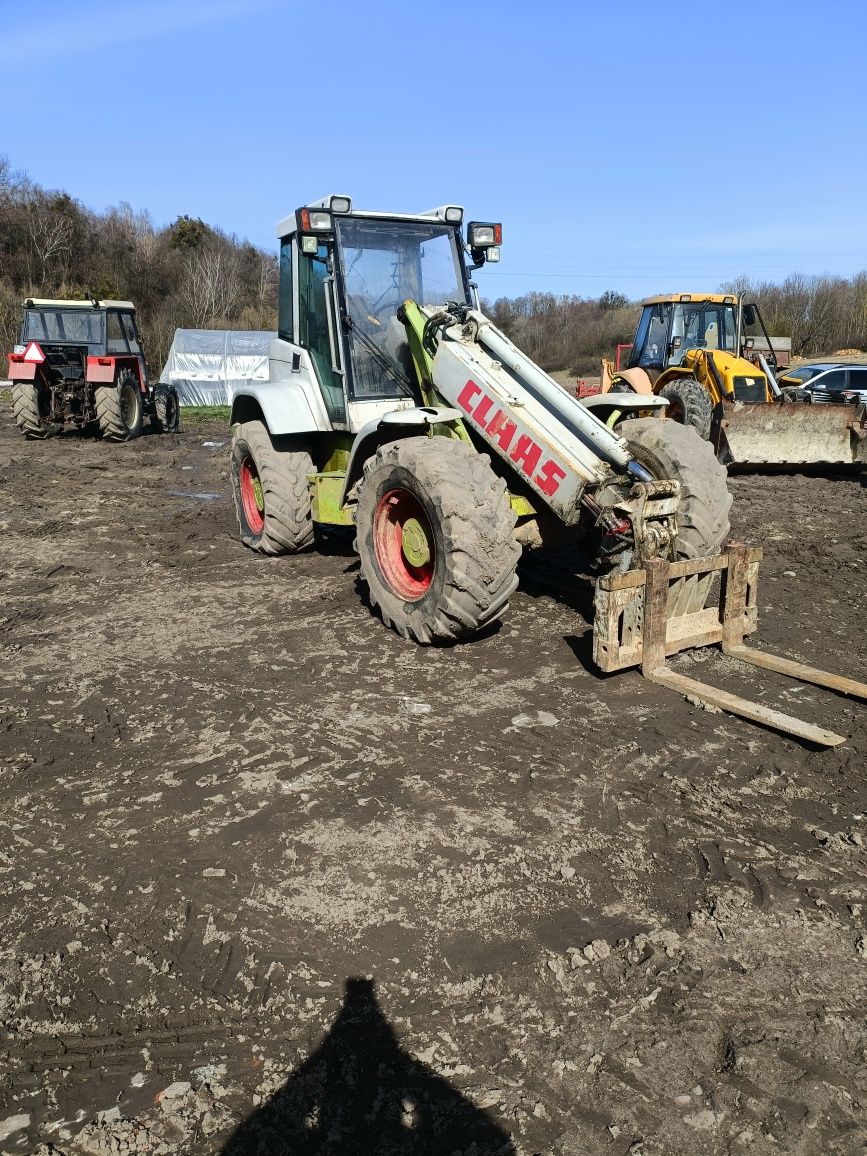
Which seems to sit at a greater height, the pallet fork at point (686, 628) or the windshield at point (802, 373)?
the windshield at point (802, 373)

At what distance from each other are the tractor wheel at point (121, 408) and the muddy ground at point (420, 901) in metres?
11.8

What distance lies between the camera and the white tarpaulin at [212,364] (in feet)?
86.8

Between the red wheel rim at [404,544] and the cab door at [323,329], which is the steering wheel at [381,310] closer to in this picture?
the cab door at [323,329]

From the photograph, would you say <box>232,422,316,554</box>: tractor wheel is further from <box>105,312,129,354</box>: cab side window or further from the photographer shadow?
<box>105,312,129,354</box>: cab side window

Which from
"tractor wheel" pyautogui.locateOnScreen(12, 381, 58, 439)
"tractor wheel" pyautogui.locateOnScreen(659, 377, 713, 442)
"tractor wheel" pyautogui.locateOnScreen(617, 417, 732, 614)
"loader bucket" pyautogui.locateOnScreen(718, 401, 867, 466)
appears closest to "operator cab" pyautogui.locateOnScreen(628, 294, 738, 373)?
"tractor wheel" pyautogui.locateOnScreen(659, 377, 713, 442)

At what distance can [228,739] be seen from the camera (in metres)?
4.46

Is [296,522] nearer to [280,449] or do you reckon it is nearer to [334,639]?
[280,449]

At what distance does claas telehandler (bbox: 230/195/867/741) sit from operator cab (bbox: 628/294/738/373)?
7.51 metres

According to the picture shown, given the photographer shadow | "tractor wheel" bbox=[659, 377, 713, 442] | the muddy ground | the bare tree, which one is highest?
the bare tree

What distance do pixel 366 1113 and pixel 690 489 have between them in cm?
417

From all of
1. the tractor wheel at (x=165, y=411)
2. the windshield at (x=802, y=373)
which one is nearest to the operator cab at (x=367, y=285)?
the tractor wheel at (x=165, y=411)

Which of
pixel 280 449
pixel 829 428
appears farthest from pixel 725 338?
pixel 280 449

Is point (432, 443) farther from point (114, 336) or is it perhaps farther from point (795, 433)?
point (114, 336)

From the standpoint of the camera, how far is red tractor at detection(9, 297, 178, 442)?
16453 mm
